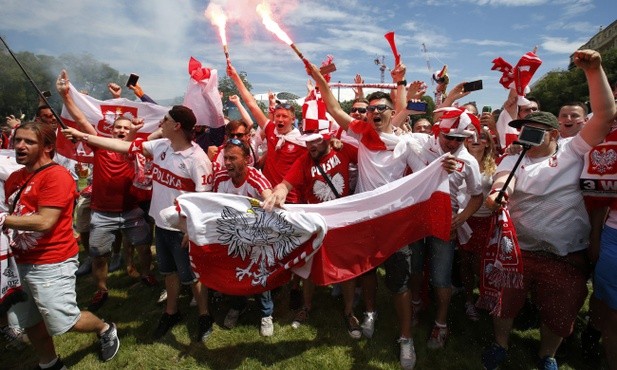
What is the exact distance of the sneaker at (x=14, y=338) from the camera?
154 inches

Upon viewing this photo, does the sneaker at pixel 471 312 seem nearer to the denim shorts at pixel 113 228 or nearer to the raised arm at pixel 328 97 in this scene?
the raised arm at pixel 328 97

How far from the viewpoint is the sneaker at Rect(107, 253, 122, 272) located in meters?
5.86

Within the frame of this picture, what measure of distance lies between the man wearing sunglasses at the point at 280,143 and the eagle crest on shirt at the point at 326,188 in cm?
41

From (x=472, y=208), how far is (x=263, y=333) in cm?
279

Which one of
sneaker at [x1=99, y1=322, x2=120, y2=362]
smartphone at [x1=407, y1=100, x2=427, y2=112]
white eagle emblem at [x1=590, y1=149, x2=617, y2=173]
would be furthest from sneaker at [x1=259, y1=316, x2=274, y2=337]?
white eagle emblem at [x1=590, y1=149, x2=617, y2=173]

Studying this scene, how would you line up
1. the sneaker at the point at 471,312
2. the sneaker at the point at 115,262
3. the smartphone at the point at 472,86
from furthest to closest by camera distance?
the sneaker at the point at 115,262 → the smartphone at the point at 472,86 → the sneaker at the point at 471,312

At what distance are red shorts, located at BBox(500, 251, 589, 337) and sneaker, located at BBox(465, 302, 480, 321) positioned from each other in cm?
116

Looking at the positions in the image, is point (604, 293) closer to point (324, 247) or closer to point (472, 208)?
point (472, 208)

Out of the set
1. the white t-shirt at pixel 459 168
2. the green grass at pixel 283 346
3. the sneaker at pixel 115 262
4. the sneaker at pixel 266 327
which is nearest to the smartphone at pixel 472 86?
the white t-shirt at pixel 459 168

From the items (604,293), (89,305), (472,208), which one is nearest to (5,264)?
(89,305)

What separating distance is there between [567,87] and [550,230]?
5135 centimetres

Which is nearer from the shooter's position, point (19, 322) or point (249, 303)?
point (19, 322)

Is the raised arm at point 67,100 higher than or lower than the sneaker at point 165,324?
higher

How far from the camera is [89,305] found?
4.72 meters
